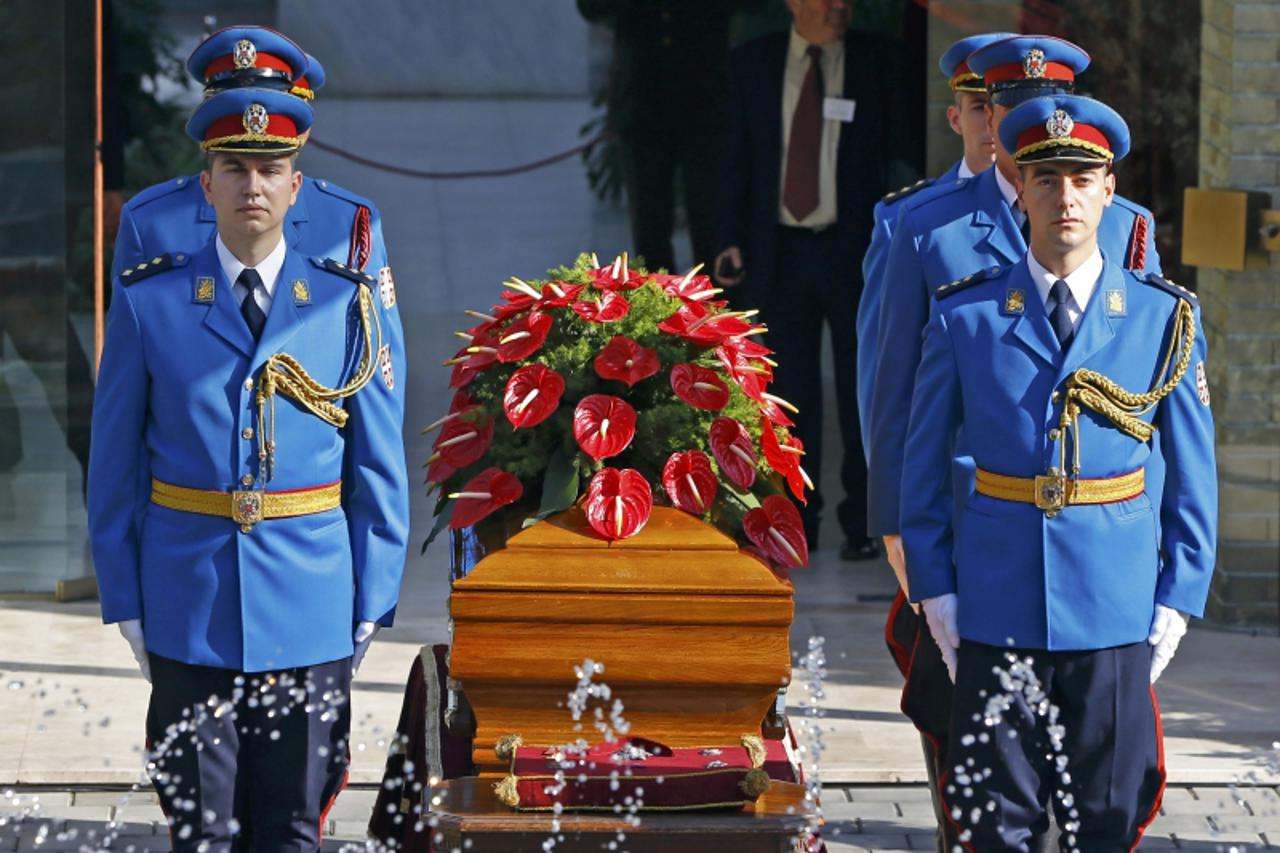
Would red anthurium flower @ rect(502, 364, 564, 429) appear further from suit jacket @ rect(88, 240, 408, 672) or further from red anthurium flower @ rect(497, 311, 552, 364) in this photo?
suit jacket @ rect(88, 240, 408, 672)

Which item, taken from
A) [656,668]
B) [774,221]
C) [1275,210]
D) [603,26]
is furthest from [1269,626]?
[656,668]

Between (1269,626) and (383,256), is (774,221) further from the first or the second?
(383,256)

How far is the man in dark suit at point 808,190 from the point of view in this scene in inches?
349

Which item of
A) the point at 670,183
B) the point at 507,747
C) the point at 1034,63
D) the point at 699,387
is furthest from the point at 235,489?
the point at 670,183

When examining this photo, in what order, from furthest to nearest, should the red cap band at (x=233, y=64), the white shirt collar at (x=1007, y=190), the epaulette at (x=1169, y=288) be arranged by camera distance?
1. the white shirt collar at (x=1007, y=190)
2. the red cap band at (x=233, y=64)
3. the epaulette at (x=1169, y=288)

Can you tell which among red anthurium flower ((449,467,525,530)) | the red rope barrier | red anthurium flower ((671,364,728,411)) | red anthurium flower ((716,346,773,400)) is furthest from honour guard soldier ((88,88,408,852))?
the red rope barrier

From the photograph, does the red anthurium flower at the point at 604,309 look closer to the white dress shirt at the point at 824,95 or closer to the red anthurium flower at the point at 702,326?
the red anthurium flower at the point at 702,326

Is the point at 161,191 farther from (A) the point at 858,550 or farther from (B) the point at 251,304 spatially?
(A) the point at 858,550

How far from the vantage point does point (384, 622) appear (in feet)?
17.6

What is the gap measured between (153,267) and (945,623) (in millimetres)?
1660

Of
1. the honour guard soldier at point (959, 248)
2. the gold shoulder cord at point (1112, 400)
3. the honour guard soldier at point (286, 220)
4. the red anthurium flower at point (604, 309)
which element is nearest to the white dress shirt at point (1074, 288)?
the gold shoulder cord at point (1112, 400)

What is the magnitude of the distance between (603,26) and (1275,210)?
257 cm

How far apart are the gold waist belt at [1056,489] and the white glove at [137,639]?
5.36 ft

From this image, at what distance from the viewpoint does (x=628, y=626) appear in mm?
5012
